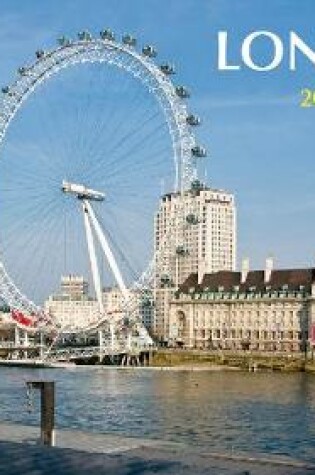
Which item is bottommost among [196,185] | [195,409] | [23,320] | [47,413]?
[195,409]

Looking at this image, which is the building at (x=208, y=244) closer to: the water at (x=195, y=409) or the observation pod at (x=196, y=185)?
the observation pod at (x=196, y=185)

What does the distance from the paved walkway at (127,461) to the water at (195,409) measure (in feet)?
14.4

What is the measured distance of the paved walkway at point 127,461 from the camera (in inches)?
593

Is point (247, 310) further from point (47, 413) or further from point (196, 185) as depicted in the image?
point (47, 413)

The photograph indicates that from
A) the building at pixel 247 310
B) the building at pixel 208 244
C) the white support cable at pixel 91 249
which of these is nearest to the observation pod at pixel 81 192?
the white support cable at pixel 91 249

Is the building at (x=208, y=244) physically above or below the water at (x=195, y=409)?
above

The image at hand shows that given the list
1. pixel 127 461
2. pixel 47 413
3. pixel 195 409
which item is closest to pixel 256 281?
pixel 195 409

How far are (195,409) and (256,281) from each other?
240ft

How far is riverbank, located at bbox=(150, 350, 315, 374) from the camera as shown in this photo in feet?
316

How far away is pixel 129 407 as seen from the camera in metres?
48.5

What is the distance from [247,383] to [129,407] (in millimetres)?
23980

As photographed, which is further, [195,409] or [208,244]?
[208,244]

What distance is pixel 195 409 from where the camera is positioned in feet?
152

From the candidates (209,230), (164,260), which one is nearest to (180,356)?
(164,260)
